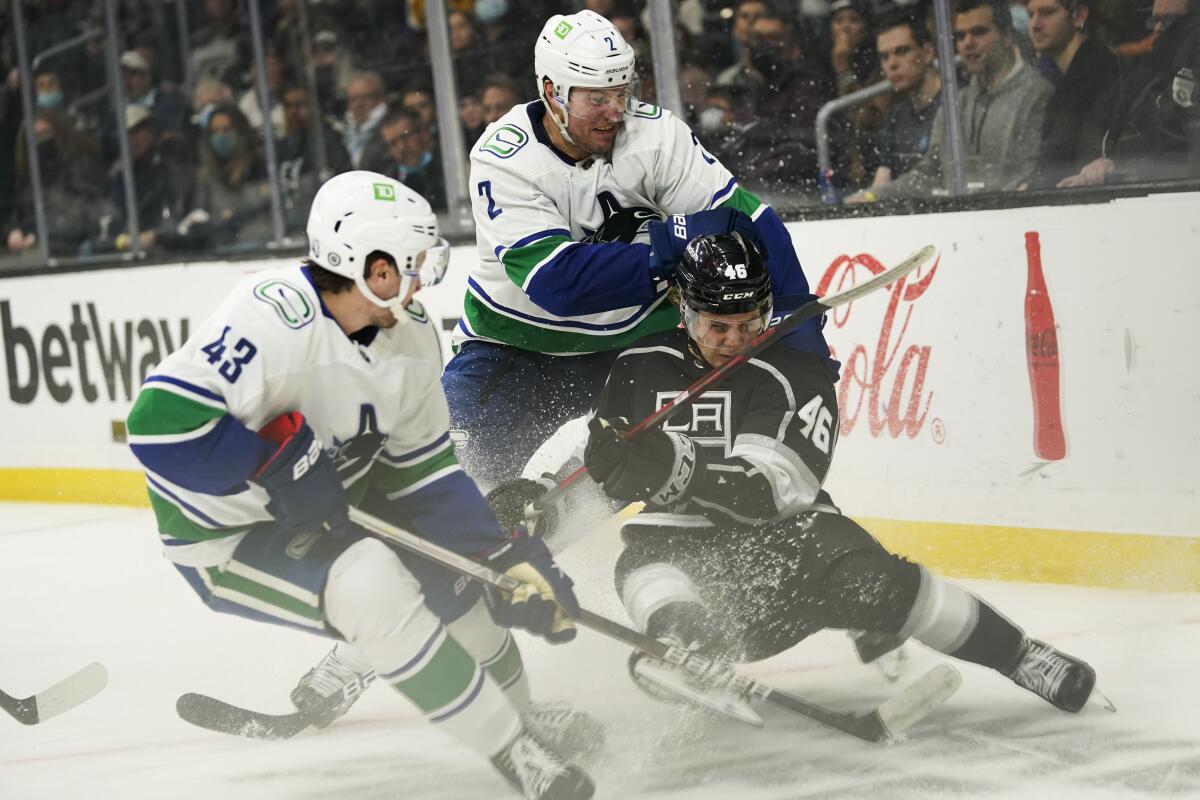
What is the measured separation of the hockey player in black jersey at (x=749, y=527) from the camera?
2.72 metres

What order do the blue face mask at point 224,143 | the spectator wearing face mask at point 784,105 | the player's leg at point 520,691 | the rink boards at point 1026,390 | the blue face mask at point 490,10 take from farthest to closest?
the blue face mask at point 224,143, the blue face mask at point 490,10, the spectator wearing face mask at point 784,105, the rink boards at point 1026,390, the player's leg at point 520,691

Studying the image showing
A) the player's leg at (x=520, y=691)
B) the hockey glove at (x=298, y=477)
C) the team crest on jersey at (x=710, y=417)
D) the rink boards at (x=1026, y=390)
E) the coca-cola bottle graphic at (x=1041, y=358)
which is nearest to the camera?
the hockey glove at (x=298, y=477)

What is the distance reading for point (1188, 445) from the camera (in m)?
3.55

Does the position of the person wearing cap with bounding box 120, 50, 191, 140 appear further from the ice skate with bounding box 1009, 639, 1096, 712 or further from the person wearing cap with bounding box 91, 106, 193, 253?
the ice skate with bounding box 1009, 639, 1096, 712

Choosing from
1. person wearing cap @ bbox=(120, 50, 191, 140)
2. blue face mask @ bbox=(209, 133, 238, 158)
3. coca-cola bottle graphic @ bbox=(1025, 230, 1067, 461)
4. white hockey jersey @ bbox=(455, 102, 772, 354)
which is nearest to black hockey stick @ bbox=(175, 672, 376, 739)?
white hockey jersey @ bbox=(455, 102, 772, 354)

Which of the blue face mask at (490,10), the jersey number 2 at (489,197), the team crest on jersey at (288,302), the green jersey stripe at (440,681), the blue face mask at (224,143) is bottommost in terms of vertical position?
the green jersey stripe at (440,681)

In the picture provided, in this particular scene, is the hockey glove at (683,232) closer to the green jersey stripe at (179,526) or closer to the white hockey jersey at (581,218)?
the white hockey jersey at (581,218)

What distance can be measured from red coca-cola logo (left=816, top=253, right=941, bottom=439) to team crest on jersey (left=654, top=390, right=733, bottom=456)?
1.20 metres

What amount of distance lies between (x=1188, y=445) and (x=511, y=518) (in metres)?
1.54

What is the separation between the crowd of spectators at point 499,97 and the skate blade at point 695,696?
5.65 feet

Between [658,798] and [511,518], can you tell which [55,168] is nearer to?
[511,518]

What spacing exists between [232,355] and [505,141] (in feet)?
2.85

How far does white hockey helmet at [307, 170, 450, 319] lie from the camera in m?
2.46

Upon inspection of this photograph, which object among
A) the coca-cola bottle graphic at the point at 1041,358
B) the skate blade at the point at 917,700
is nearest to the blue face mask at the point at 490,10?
the coca-cola bottle graphic at the point at 1041,358
